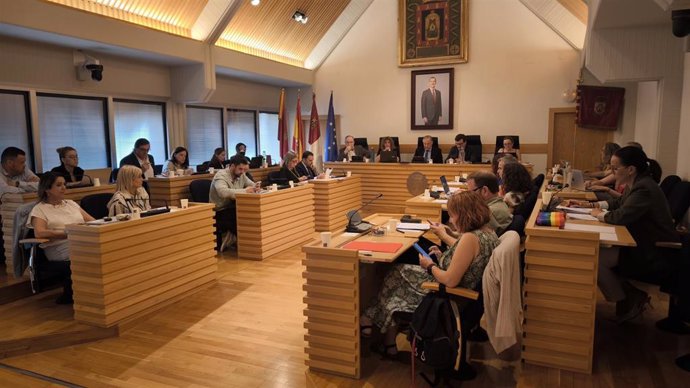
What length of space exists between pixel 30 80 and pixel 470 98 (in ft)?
27.1

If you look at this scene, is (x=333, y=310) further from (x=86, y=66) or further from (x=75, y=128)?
(x=75, y=128)

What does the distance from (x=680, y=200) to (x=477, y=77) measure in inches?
256

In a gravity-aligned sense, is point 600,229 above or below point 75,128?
below

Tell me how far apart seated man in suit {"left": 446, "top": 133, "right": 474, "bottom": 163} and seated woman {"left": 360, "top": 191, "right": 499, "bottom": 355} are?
644 centimetres

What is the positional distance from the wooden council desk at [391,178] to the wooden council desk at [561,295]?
581cm

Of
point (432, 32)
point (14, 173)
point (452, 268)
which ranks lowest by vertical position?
point (452, 268)

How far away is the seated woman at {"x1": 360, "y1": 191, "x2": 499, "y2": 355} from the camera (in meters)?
2.58

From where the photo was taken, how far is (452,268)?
2580 mm

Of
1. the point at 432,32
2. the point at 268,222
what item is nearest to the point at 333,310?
the point at 268,222

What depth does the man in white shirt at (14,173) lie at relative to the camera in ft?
16.3

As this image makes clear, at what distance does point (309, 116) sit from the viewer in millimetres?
11891

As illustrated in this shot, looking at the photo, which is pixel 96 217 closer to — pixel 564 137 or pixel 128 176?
pixel 128 176

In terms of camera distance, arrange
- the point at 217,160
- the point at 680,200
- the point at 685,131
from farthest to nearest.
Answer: the point at 217,160, the point at 685,131, the point at 680,200

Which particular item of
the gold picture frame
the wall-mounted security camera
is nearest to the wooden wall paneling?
the wall-mounted security camera
